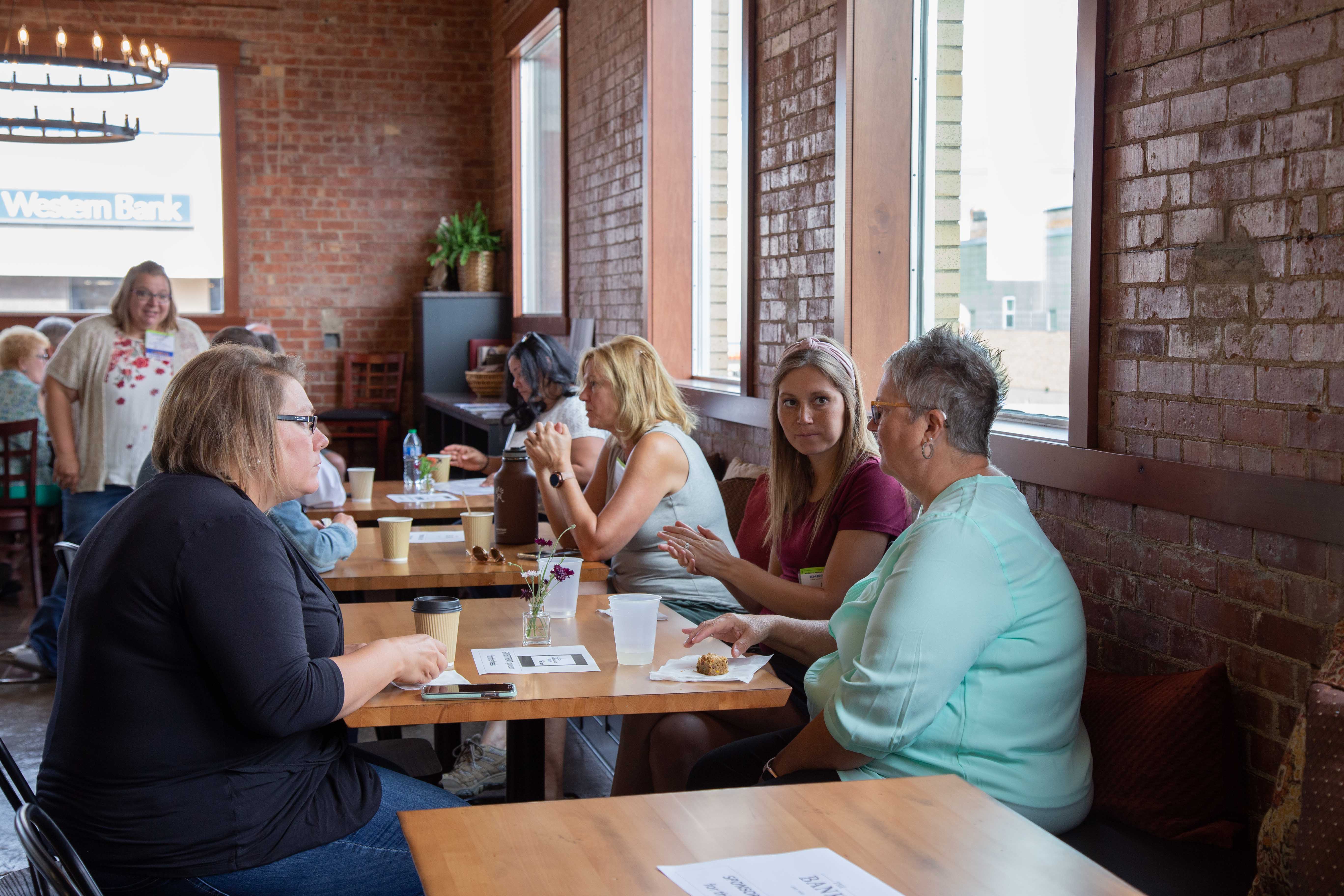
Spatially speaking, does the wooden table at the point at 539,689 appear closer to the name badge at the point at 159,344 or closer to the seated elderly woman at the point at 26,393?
the name badge at the point at 159,344

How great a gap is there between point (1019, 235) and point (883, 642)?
1883mm

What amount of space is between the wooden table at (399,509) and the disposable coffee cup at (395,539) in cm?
78

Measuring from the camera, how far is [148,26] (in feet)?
29.6

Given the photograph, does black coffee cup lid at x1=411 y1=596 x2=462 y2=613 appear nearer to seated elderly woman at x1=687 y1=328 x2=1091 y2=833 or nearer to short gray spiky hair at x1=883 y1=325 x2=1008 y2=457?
seated elderly woman at x1=687 y1=328 x2=1091 y2=833

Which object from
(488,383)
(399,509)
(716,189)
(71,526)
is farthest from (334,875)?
(488,383)

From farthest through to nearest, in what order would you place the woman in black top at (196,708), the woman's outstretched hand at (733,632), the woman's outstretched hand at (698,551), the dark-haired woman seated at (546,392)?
the dark-haired woman seated at (546,392)
the woman's outstretched hand at (698,551)
the woman's outstretched hand at (733,632)
the woman in black top at (196,708)

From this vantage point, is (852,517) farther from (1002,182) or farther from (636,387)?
(1002,182)

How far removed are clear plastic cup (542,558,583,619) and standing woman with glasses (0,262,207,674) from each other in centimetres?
276

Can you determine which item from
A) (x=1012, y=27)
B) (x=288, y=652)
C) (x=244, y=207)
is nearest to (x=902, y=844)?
(x=288, y=652)

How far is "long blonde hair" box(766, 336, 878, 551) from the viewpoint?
2.92 metres

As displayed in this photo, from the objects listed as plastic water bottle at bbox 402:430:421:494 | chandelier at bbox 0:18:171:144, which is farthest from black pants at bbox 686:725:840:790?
chandelier at bbox 0:18:171:144

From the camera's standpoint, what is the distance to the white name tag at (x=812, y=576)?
9.32ft

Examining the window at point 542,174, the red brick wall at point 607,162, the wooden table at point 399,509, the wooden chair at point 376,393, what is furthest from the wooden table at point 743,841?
the wooden chair at point 376,393

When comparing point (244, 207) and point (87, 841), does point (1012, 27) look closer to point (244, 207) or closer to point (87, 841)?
point (87, 841)
